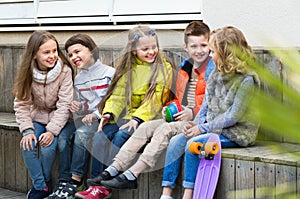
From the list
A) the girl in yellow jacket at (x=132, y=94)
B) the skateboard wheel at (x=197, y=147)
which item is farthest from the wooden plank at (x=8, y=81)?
the skateboard wheel at (x=197, y=147)

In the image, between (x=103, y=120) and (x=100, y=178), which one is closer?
(x=100, y=178)

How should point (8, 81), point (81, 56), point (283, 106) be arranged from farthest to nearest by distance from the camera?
point (8, 81)
point (81, 56)
point (283, 106)

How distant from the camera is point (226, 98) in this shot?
12.2 ft

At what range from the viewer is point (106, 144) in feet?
14.0

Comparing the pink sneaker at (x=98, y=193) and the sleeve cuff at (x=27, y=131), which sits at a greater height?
the sleeve cuff at (x=27, y=131)

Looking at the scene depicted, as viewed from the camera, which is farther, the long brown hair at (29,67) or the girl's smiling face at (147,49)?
the long brown hair at (29,67)

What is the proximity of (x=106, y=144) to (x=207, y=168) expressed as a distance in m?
0.85

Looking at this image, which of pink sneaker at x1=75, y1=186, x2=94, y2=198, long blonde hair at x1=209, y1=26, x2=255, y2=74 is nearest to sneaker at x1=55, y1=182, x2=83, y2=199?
pink sneaker at x1=75, y1=186, x2=94, y2=198

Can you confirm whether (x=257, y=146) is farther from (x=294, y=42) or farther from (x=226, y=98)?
(x=294, y=42)

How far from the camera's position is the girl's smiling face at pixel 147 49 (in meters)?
4.09

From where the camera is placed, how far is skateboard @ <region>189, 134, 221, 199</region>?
12.1 ft

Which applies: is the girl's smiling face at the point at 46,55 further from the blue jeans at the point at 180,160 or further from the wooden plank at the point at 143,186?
the blue jeans at the point at 180,160

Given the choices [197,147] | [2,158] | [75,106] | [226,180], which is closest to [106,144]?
[75,106]

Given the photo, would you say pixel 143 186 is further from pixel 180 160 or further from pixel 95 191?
pixel 180 160
